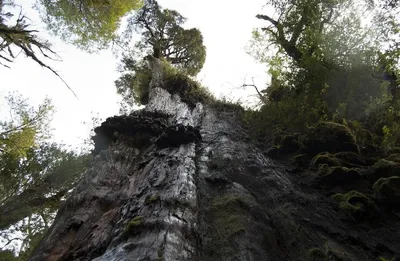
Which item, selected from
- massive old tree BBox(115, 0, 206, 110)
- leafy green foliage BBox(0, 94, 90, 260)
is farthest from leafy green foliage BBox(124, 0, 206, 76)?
leafy green foliage BBox(0, 94, 90, 260)

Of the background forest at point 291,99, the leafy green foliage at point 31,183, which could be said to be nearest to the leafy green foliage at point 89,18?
the background forest at point 291,99

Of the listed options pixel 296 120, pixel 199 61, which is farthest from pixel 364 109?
pixel 199 61

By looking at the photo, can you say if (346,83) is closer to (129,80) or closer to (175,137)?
(175,137)

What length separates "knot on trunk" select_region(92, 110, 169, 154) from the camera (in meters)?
7.53

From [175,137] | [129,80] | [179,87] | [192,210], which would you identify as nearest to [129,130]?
[175,137]

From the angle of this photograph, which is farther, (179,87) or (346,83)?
(179,87)

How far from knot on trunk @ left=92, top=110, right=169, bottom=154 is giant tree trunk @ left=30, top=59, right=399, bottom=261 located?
0.05m

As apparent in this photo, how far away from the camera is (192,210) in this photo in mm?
4207

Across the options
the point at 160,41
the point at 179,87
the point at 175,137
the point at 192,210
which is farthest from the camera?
the point at 160,41

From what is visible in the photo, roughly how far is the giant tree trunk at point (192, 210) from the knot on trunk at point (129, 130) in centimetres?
5

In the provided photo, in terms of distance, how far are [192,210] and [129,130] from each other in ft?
13.1

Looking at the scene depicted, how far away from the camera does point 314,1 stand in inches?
→ 366

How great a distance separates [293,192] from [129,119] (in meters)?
4.41

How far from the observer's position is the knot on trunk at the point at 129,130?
7.53 meters
